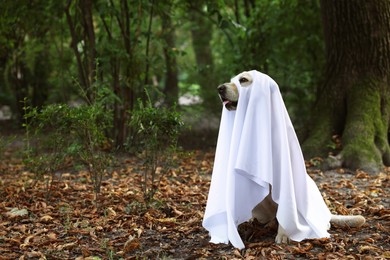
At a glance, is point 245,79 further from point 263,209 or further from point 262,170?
point 263,209

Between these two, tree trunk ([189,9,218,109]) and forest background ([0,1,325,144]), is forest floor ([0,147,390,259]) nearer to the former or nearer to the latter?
forest background ([0,1,325,144])

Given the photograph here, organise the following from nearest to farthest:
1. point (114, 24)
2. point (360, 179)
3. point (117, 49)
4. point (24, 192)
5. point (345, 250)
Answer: point (345, 250) < point (24, 192) < point (360, 179) < point (117, 49) < point (114, 24)

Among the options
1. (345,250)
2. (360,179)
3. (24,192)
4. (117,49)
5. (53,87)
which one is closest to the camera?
(345,250)

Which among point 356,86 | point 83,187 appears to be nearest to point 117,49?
A: point 83,187

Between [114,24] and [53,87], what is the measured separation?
13.7ft

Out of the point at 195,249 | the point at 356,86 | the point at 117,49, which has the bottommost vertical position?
the point at 195,249

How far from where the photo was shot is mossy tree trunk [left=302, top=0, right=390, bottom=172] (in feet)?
25.6

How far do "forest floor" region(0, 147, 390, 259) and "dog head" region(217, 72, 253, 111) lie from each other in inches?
45.6

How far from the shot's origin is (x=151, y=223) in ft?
16.3

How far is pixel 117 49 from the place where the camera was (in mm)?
8617

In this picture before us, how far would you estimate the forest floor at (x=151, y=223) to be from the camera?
165 inches

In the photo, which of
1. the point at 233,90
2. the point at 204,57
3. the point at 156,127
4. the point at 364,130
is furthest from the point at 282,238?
the point at 204,57

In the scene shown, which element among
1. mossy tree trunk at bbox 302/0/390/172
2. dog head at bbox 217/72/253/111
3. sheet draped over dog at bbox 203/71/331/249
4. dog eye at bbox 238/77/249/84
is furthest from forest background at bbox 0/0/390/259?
dog eye at bbox 238/77/249/84

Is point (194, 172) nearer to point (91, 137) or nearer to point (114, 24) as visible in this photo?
point (91, 137)
